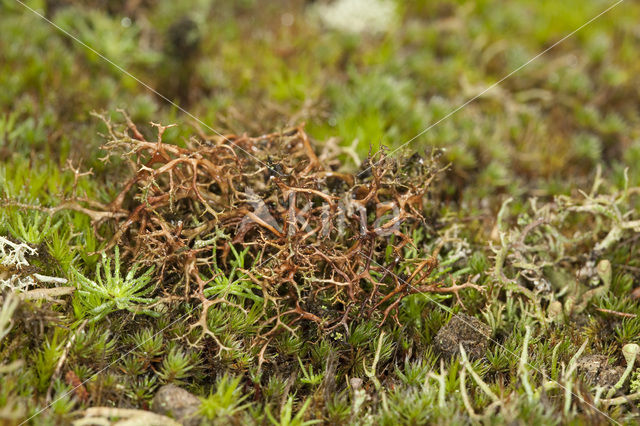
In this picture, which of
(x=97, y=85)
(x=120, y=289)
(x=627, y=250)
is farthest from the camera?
(x=97, y=85)

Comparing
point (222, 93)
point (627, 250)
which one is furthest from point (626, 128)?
point (222, 93)

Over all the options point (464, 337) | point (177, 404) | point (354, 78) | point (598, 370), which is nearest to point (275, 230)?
point (177, 404)

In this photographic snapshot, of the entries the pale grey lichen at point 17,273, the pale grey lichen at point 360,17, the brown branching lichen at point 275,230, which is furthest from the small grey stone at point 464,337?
the pale grey lichen at point 360,17

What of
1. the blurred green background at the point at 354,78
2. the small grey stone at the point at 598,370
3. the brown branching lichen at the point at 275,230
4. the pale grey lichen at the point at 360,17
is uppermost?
the pale grey lichen at the point at 360,17

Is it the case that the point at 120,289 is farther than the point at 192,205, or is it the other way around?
the point at 192,205

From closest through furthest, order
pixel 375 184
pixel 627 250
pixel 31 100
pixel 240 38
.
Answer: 1. pixel 375 184
2. pixel 627 250
3. pixel 31 100
4. pixel 240 38

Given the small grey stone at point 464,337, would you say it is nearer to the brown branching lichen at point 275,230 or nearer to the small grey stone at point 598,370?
the brown branching lichen at point 275,230

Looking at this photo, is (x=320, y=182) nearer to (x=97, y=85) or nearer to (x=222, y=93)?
(x=222, y=93)
